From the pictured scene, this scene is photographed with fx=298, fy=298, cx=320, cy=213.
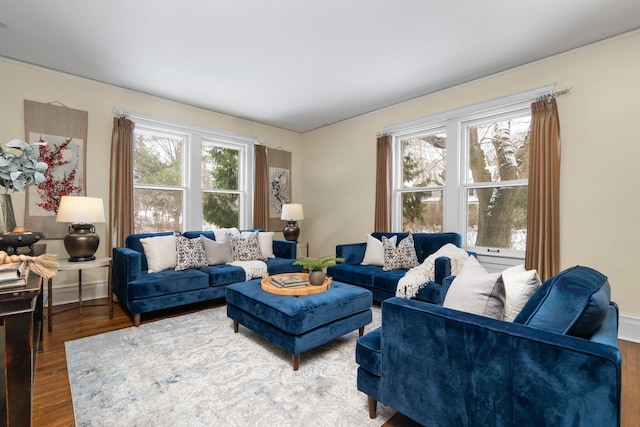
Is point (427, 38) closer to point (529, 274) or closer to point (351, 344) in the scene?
point (529, 274)

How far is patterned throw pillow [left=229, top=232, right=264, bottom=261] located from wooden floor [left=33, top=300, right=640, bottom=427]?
869mm

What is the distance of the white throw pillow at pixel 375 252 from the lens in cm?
382

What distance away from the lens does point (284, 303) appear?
2.23m

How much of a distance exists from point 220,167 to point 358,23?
3.26 metres

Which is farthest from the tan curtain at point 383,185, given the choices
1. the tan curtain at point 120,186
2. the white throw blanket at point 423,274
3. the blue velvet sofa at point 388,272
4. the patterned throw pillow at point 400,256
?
the tan curtain at point 120,186

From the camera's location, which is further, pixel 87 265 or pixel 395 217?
pixel 395 217

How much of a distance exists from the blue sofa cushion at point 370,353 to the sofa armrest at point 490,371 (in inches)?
1.5

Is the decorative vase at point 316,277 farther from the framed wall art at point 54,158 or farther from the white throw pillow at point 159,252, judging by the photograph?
the framed wall art at point 54,158

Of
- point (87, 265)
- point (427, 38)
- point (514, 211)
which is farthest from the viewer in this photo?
point (514, 211)

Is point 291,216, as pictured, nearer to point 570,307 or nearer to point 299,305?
point 299,305

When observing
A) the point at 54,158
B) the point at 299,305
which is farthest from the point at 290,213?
the point at 54,158

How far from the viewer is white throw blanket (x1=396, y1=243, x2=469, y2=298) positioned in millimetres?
3033

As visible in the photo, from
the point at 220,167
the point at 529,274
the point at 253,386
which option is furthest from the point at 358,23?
the point at 220,167

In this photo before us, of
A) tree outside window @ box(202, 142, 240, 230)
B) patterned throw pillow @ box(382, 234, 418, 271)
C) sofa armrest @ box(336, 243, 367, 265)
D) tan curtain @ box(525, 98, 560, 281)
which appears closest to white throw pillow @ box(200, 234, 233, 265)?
tree outside window @ box(202, 142, 240, 230)
